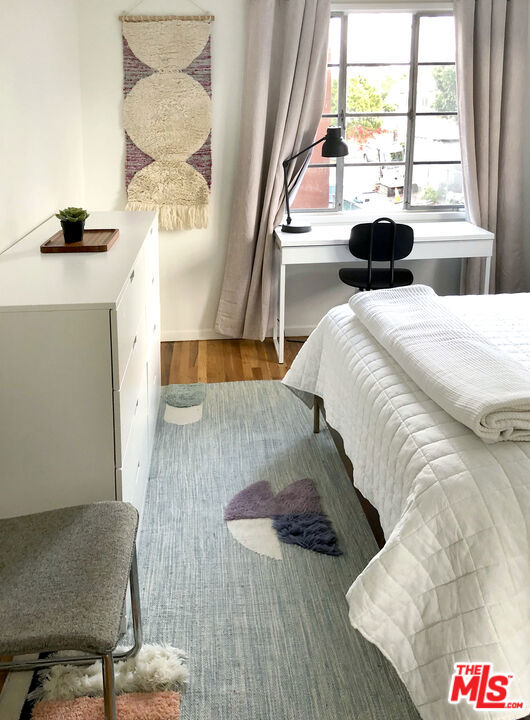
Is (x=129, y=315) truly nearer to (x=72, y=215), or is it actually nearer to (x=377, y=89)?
(x=72, y=215)

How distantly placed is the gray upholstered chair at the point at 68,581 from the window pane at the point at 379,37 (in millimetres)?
3576

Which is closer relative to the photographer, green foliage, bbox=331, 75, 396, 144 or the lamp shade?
the lamp shade

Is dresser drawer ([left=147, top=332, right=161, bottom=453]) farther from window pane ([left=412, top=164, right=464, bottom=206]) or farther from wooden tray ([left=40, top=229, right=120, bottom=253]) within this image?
window pane ([left=412, top=164, right=464, bottom=206])

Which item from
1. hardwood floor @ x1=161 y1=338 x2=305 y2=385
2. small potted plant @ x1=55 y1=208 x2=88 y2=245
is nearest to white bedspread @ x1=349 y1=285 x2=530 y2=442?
small potted plant @ x1=55 y1=208 x2=88 y2=245

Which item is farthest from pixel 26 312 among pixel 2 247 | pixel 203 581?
pixel 203 581

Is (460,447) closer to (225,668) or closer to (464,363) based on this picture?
(464,363)

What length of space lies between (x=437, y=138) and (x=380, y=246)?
1.01m

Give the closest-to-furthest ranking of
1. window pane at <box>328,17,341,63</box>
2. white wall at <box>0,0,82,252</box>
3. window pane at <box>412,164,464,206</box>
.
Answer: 1. white wall at <box>0,0,82,252</box>
2. window pane at <box>328,17,341,63</box>
3. window pane at <box>412,164,464,206</box>

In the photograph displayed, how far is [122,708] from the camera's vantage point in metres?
1.90

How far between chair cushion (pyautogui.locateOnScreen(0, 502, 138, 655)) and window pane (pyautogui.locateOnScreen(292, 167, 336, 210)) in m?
3.29

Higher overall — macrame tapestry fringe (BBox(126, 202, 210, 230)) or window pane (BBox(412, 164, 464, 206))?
window pane (BBox(412, 164, 464, 206))

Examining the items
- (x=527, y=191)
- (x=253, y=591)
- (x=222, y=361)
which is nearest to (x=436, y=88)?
(x=527, y=191)

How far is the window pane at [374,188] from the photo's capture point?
4.88 metres

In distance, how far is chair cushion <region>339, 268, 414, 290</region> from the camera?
4.33 m
